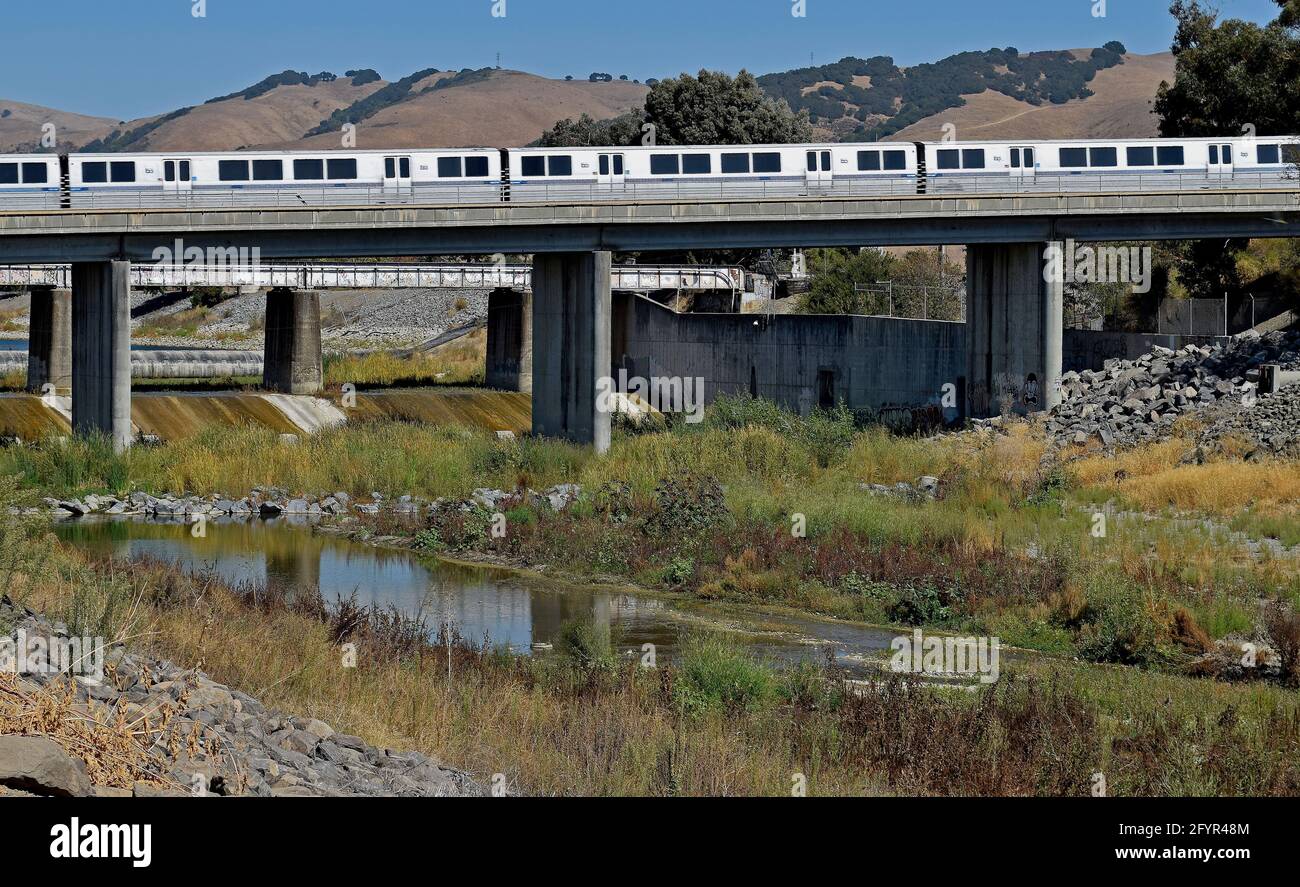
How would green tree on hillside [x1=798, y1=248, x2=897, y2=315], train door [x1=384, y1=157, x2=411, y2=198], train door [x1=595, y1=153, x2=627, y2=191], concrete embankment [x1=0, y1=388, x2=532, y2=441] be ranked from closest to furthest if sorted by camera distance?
train door [x1=384, y1=157, x2=411, y2=198] < train door [x1=595, y1=153, x2=627, y2=191] < concrete embankment [x1=0, y1=388, x2=532, y2=441] < green tree on hillside [x1=798, y1=248, x2=897, y2=315]

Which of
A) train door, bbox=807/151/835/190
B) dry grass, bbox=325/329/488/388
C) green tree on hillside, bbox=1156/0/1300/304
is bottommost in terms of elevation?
dry grass, bbox=325/329/488/388

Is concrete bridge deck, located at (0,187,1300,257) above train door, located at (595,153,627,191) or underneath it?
underneath

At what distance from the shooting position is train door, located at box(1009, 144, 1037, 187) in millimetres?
49094

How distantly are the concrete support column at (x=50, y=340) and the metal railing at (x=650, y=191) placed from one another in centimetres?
1039

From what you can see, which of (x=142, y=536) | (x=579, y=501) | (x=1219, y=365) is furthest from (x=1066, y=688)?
(x=1219, y=365)

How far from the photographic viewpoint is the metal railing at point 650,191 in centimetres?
4359

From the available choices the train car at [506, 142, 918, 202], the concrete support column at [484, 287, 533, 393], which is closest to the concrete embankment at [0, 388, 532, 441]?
the concrete support column at [484, 287, 533, 393]

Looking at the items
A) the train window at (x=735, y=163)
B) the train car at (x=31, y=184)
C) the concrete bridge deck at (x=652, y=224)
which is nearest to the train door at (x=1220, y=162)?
the concrete bridge deck at (x=652, y=224)

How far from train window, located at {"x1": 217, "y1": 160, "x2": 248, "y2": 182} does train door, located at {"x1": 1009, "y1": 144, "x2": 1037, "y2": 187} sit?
76.2 feet

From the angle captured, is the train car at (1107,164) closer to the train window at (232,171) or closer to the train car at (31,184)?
the train window at (232,171)

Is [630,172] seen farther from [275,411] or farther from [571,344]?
[275,411]

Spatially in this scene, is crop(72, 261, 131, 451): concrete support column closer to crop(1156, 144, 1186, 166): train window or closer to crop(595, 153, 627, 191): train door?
crop(595, 153, 627, 191): train door

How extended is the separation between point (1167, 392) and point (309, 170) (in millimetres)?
24900

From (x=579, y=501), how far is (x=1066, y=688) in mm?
17854
